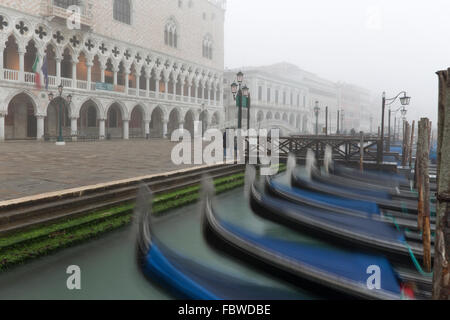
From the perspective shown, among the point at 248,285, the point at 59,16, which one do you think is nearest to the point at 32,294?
the point at 248,285

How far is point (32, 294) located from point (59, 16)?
70.5 feet

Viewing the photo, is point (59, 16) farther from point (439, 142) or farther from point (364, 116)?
point (364, 116)

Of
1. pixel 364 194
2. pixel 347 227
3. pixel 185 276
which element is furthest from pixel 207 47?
pixel 185 276

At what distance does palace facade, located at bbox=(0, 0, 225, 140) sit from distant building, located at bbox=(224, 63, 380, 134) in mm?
6925

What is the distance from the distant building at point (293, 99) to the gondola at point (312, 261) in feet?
99.7

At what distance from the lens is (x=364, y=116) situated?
283ft

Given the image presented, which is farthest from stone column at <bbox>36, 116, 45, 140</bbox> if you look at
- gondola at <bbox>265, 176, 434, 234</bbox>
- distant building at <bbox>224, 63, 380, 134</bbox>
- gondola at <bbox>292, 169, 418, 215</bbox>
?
distant building at <bbox>224, 63, 380, 134</bbox>

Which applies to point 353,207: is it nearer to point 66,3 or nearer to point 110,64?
point 66,3

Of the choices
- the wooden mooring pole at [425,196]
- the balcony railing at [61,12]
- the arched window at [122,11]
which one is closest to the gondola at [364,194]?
the wooden mooring pole at [425,196]

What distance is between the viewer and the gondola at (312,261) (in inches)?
126

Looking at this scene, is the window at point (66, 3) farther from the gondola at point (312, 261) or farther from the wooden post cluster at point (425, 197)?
the wooden post cluster at point (425, 197)

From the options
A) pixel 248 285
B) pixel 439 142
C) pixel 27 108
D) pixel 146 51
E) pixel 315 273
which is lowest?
pixel 248 285

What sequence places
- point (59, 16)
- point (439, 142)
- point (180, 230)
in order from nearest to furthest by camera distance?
point (439, 142) → point (180, 230) → point (59, 16)

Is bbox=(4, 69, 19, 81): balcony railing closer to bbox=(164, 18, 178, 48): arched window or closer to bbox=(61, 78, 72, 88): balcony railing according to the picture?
bbox=(61, 78, 72, 88): balcony railing
